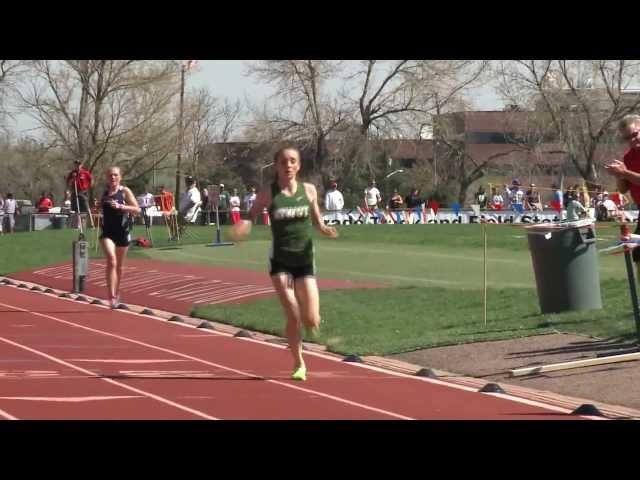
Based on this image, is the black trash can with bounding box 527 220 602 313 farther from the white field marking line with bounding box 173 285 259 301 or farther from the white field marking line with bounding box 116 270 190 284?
the white field marking line with bounding box 116 270 190 284

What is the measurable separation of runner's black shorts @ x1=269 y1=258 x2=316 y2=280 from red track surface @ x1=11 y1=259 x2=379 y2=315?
862 cm

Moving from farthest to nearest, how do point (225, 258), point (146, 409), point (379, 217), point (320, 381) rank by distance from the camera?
point (379, 217) → point (225, 258) → point (320, 381) → point (146, 409)

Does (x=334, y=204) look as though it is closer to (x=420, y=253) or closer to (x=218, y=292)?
(x=420, y=253)

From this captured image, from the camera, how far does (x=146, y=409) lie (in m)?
9.66

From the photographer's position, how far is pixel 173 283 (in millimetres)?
23141

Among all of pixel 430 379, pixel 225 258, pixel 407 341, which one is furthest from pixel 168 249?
pixel 430 379

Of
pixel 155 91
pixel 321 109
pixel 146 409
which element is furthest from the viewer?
pixel 321 109

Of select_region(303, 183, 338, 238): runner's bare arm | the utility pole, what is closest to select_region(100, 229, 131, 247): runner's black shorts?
select_region(303, 183, 338, 238): runner's bare arm

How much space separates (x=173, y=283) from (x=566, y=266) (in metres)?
10.2

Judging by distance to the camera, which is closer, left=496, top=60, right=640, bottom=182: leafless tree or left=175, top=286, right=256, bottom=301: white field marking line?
left=175, top=286, right=256, bottom=301: white field marking line

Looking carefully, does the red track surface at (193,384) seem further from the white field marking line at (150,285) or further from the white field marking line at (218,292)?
the white field marking line at (150,285)

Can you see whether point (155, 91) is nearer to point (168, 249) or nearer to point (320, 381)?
point (168, 249)

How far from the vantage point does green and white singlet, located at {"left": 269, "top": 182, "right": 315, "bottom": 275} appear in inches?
419

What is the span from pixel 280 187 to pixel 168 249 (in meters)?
21.8
